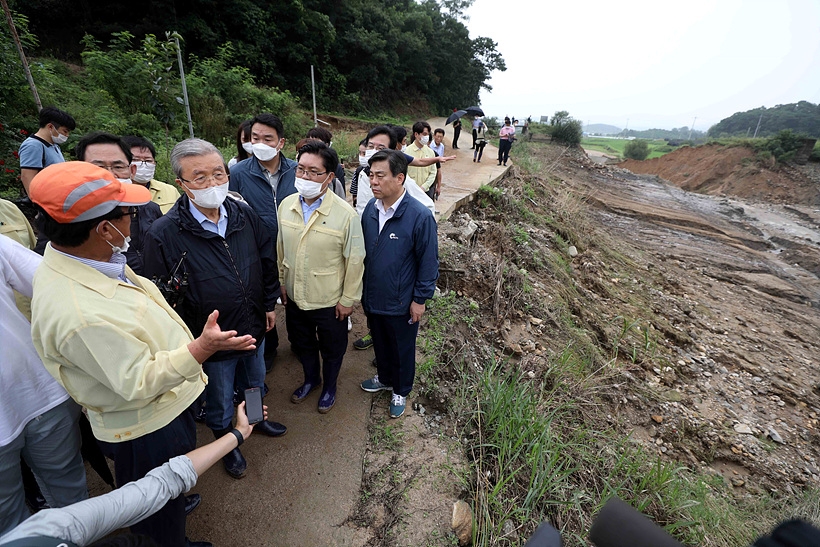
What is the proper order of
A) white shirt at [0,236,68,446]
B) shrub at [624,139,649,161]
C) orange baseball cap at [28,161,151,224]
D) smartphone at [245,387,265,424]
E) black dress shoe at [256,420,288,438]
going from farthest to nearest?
shrub at [624,139,649,161] → black dress shoe at [256,420,288,438] → smartphone at [245,387,265,424] → white shirt at [0,236,68,446] → orange baseball cap at [28,161,151,224]

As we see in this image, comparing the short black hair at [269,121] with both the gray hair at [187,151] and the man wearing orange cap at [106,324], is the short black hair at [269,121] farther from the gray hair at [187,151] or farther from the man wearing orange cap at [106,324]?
the man wearing orange cap at [106,324]

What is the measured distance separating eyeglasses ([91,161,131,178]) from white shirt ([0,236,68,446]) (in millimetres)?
912

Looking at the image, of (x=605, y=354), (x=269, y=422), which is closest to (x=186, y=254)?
(x=269, y=422)

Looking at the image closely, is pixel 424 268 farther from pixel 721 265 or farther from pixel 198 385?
pixel 721 265

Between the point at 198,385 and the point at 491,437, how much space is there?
76.9 inches

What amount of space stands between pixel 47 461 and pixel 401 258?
6.54ft

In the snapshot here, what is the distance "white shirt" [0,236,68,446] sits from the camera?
143 centimetres

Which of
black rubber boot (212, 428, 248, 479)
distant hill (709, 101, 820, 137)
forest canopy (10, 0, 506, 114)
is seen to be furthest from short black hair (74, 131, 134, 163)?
distant hill (709, 101, 820, 137)

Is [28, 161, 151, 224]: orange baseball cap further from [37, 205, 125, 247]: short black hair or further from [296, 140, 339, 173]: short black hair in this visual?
[296, 140, 339, 173]: short black hair

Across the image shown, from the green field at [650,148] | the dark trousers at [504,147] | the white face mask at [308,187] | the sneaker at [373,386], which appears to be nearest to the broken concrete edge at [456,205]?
the dark trousers at [504,147]

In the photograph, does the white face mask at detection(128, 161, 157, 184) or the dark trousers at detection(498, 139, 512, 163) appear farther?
the dark trousers at detection(498, 139, 512, 163)

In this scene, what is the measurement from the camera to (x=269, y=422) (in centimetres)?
264

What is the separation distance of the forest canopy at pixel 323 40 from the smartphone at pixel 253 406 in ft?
46.8

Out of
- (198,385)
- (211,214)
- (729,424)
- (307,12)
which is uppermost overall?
(307,12)
